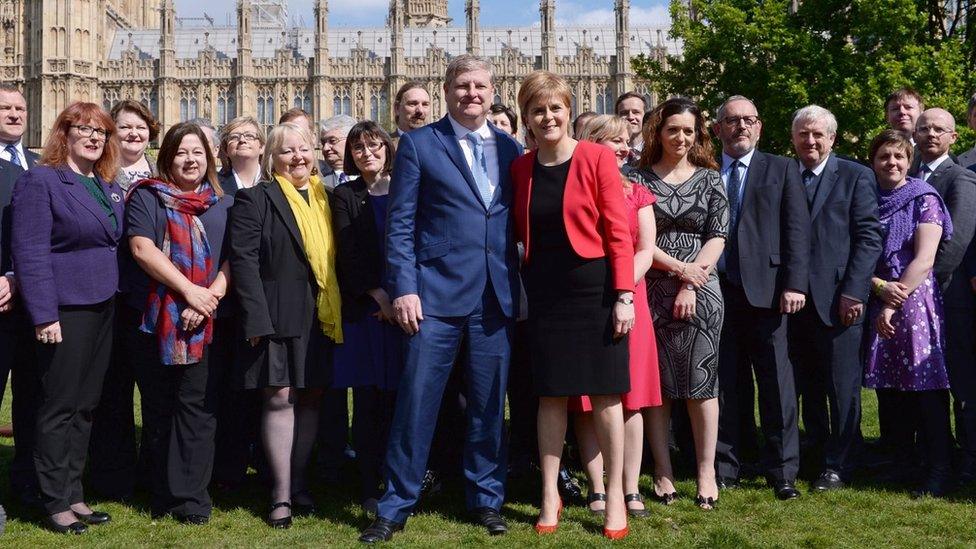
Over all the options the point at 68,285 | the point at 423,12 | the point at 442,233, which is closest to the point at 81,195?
the point at 68,285

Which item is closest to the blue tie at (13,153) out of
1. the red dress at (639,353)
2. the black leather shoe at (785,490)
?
the red dress at (639,353)

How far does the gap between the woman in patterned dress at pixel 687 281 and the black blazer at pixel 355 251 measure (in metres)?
1.55

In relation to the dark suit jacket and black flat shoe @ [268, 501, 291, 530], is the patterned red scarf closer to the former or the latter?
black flat shoe @ [268, 501, 291, 530]

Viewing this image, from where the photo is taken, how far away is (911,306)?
5566 mm

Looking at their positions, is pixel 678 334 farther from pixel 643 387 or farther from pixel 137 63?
pixel 137 63

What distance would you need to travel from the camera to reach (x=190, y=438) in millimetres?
4938

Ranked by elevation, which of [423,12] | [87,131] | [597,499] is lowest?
[597,499]

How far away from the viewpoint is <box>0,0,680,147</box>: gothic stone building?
176ft

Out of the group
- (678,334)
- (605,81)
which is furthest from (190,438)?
(605,81)

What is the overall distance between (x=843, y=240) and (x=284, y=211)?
3.35 m

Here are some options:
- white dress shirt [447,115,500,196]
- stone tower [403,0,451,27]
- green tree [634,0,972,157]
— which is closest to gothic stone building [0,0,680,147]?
stone tower [403,0,451,27]

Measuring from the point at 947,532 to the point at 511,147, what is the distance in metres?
3.08

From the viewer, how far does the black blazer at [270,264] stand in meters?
4.77

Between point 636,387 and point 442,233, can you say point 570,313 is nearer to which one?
point 636,387
